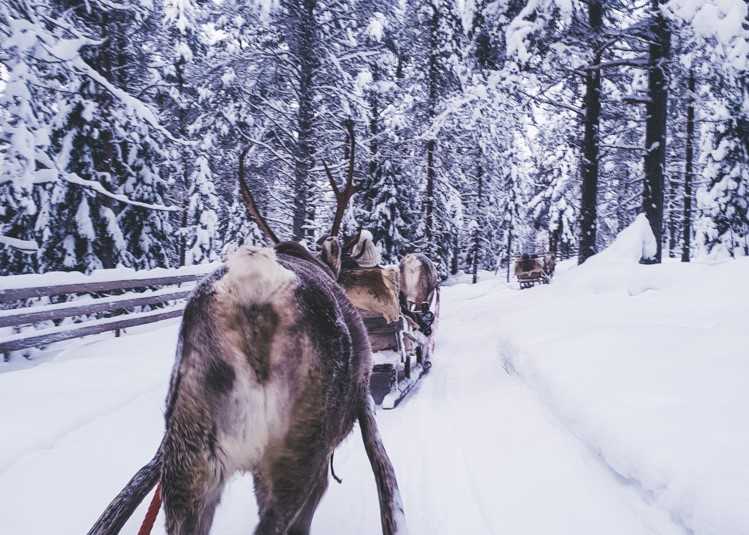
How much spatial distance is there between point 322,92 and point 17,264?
27.9 ft

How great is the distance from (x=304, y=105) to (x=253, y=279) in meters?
11.4

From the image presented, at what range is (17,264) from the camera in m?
10.0

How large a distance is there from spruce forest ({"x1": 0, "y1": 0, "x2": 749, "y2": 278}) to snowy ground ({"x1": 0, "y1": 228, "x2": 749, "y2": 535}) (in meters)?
1.92

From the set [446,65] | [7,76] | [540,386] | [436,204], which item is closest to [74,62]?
[7,76]

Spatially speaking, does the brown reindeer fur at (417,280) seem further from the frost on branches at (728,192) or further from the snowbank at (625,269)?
the frost on branches at (728,192)

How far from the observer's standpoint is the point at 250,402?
5.75 feet

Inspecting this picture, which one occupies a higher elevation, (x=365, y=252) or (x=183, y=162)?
(x=183, y=162)

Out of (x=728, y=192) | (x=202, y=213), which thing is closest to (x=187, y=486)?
(x=202, y=213)

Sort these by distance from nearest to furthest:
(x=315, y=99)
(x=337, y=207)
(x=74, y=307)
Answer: (x=337, y=207), (x=74, y=307), (x=315, y=99)

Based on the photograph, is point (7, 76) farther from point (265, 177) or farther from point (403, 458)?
point (265, 177)

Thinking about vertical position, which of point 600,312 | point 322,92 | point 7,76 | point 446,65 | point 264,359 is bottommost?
point 600,312

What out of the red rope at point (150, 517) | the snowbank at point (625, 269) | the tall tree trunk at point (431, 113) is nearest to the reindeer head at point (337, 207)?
the red rope at point (150, 517)

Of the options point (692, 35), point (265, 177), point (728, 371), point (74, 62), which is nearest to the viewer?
point (728, 371)

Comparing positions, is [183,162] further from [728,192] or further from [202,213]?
[728,192]
